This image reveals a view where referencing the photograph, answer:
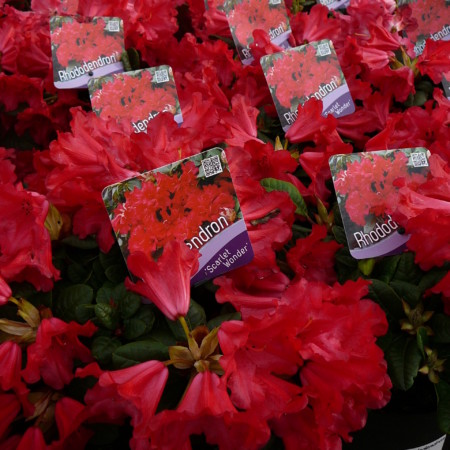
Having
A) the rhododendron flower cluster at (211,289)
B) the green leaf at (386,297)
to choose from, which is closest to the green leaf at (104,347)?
the rhododendron flower cluster at (211,289)

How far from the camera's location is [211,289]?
0.83 meters

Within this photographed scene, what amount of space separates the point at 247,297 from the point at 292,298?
0.10m

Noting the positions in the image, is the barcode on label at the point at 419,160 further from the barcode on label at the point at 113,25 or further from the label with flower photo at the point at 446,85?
the barcode on label at the point at 113,25

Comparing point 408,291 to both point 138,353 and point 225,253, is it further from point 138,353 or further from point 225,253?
point 138,353

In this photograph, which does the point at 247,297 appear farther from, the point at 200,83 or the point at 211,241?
the point at 200,83

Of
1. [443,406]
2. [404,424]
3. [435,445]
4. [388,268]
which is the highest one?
[388,268]

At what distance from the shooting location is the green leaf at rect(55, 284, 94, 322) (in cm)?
82

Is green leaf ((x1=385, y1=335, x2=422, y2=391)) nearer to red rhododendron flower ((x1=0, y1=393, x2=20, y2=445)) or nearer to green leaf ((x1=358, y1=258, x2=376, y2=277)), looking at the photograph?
green leaf ((x1=358, y1=258, x2=376, y2=277))

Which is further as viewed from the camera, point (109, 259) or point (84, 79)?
point (84, 79)

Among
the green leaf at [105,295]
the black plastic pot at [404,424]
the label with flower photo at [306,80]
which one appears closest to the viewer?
the green leaf at [105,295]

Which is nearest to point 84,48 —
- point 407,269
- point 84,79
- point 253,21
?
point 84,79

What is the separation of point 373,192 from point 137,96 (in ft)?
1.64

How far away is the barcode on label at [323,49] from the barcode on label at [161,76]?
0.37m

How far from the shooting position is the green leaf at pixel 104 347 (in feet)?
2.46
